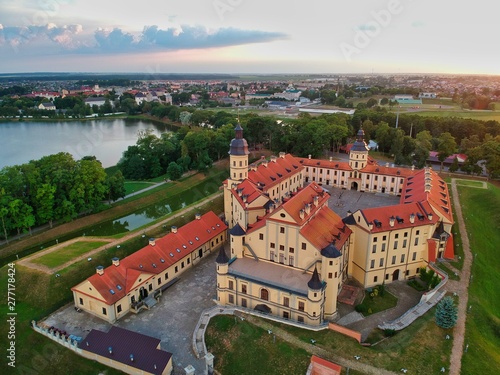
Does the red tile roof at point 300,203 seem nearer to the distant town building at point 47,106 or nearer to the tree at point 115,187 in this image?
the tree at point 115,187

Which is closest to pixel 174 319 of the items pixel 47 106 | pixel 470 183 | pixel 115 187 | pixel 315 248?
pixel 315 248

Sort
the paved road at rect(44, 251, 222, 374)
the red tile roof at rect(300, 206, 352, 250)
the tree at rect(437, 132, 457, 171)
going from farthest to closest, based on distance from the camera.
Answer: the tree at rect(437, 132, 457, 171), the red tile roof at rect(300, 206, 352, 250), the paved road at rect(44, 251, 222, 374)

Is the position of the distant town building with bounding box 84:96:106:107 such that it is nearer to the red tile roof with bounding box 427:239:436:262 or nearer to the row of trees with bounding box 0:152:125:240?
the row of trees with bounding box 0:152:125:240

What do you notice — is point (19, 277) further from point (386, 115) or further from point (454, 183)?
point (386, 115)

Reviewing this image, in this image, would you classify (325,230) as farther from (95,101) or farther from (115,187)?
(95,101)

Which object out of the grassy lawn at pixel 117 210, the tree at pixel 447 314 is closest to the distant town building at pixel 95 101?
the grassy lawn at pixel 117 210

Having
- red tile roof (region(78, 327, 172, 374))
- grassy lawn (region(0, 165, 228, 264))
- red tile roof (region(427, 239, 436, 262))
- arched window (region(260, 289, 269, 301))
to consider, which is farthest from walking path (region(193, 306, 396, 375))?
Result: grassy lawn (region(0, 165, 228, 264))

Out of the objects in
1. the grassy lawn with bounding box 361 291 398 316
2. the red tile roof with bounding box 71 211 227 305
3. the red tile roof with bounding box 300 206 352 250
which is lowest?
the grassy lawn with bounding box 361 291 398 316
